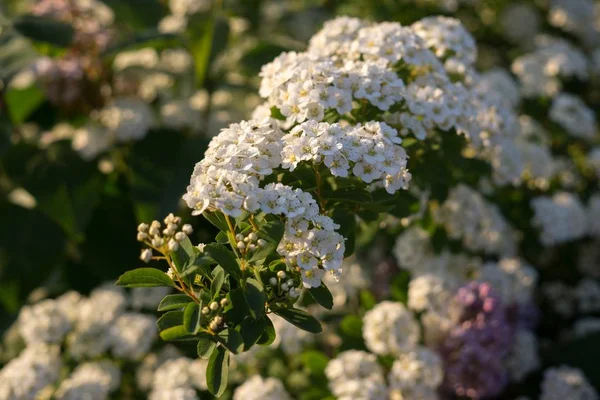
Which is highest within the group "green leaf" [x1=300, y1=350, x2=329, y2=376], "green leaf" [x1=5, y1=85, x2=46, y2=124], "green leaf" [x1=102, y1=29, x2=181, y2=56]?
"green leaf" [x1=102, y1=29, x2=181, y2=56]

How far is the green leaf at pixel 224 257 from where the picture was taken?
1356mm

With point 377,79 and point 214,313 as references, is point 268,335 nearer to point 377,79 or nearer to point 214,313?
point 214,313

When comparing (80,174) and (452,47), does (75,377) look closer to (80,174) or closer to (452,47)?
(80,174)

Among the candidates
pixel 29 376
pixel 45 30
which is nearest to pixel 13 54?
pixel 45 30

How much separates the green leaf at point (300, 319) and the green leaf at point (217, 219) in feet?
0.62

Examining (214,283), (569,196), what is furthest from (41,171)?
(569,196)

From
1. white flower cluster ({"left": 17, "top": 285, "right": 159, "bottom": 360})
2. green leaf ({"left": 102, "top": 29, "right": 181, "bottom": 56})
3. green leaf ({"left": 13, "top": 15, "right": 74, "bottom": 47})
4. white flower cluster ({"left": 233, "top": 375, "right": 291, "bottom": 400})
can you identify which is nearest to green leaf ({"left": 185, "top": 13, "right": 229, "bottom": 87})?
green leaf ({"left": 102, "top": 29, "right": 181, "bottom": 56})

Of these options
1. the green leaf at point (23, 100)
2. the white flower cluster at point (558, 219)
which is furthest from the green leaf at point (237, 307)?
the green leaf at point (23, 100)

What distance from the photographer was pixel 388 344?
88.0 inches

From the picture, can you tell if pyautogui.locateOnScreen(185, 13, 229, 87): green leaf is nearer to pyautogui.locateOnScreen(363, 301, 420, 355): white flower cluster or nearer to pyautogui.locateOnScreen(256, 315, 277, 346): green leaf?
pyautogui.locateOnScreen(363, 301, 420, 355): white flower cluster

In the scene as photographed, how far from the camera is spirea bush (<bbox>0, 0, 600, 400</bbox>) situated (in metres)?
1.43

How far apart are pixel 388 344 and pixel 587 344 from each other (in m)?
0.97

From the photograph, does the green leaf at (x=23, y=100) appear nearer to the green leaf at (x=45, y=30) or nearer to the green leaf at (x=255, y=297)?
the green leaf at (x=45, y=30)

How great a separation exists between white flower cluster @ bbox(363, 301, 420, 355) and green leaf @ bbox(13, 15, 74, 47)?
1509mm
